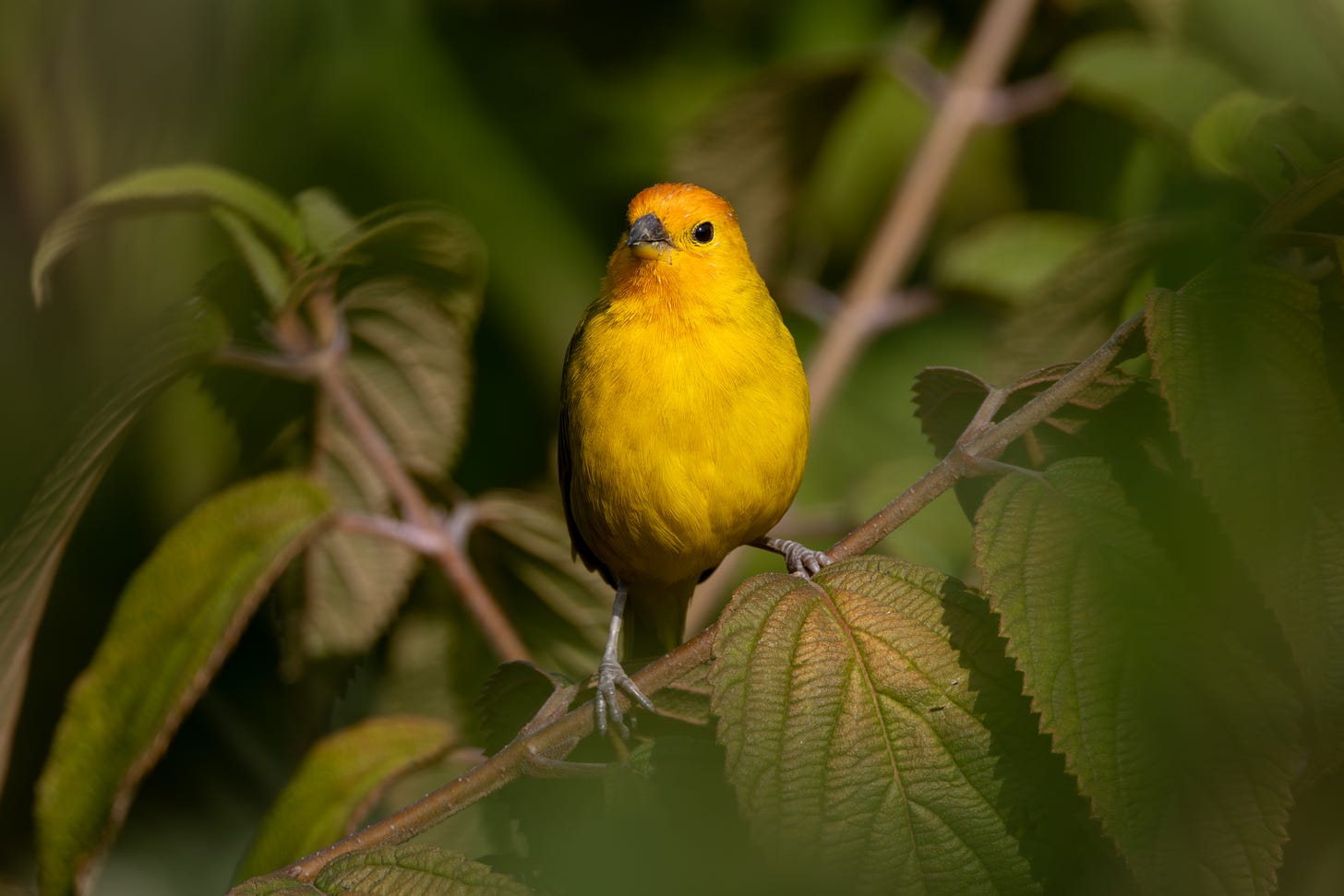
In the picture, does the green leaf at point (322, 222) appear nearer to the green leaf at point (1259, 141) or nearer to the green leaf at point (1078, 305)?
the green leaf at point (1078, 305)

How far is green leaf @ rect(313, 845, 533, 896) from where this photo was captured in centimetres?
142

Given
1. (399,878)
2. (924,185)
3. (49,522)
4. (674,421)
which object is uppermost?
(924,185)

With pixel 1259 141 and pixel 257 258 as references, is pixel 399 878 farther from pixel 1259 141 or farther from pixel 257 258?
pixel 1259 141

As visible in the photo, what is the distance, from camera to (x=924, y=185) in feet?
9.82

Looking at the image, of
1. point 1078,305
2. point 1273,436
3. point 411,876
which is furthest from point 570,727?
point 1078,305

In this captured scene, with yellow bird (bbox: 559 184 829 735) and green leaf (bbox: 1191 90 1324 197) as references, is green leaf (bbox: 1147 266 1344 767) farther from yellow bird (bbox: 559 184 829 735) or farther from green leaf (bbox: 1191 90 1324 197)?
yellow bird (bbox: 559 184 829 735)

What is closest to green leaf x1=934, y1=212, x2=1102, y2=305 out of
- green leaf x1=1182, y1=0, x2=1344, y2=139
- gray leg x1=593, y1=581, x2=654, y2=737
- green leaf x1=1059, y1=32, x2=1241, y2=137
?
green leaf x1=1059, y1=32, x2=1241, y2=137

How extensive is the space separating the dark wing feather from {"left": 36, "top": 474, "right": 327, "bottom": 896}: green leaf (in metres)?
0.53

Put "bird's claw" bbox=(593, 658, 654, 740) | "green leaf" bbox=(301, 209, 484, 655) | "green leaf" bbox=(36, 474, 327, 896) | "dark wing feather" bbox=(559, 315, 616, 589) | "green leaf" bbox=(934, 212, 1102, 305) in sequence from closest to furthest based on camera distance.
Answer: "bird's claw" bbox=(593, 658, 654, 740) < "green leaf" bbox=(36, 474, 327, 896) < "green leaf" bbox=(301, 209, 484, 655) < "dark wing feather" bbox=(559, 315, 616, 589) < "green leaf" bbox=(934, 212, 1102, 305)

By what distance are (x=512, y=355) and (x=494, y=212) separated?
15.5 inches

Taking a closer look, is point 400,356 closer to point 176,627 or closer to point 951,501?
point 176,627

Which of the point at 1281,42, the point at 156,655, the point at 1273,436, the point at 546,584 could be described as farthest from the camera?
the point at 546,584

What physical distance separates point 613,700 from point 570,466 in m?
0.84

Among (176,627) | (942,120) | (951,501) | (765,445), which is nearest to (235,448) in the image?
(176,627)
